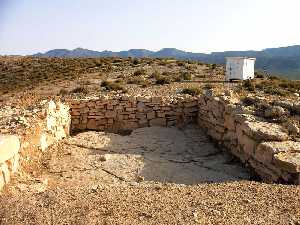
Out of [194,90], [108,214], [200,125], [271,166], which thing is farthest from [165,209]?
[194,90]

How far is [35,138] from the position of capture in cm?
863

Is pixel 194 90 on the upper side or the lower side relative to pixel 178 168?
upper

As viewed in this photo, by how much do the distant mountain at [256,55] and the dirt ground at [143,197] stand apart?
67.5 m

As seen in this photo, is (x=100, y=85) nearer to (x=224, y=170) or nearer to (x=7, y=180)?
(x=224, y=170)

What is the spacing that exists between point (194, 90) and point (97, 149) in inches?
199

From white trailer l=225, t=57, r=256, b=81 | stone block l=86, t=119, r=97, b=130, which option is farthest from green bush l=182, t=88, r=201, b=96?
white trailer l=225, t=57, r=256, b=81

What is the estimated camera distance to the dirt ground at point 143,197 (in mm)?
5191

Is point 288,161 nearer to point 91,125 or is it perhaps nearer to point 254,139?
point 254,139

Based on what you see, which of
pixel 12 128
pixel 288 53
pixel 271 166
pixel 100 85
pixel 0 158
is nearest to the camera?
pixel 0 158

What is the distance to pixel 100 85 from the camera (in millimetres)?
17969

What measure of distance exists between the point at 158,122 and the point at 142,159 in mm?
2776

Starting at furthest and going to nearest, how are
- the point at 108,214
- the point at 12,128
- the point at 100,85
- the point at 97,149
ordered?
the point at 100,85, the point at 97,149, the point at 12,128, the point at 108,214

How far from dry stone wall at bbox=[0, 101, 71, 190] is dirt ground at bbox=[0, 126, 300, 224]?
29 cm

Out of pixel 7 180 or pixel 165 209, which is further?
pixel 7 180
